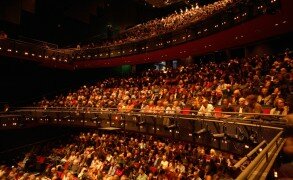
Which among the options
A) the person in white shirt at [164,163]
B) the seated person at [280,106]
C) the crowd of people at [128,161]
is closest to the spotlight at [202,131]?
the crowd of people at [128,161]

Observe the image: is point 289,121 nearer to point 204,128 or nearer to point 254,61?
point 204,128

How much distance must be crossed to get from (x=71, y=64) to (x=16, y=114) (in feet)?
18.6

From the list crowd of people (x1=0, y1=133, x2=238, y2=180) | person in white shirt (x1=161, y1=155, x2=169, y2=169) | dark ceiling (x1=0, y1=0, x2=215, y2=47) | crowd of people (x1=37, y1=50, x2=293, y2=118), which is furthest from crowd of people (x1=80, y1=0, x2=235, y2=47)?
person in white shirt (x1=161, y1=155, x2=169, y2=169)

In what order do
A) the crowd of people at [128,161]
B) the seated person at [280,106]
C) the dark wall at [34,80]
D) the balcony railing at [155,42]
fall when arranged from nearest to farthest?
the seated person at [280,106], the crowd of people at [128,161], the balcony railing at [155,42], the dark wall at [34,80]

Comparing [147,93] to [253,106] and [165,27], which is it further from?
[253,106]

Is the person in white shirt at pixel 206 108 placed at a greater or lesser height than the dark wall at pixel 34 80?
lesser

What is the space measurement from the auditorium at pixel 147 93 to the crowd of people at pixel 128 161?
5cm

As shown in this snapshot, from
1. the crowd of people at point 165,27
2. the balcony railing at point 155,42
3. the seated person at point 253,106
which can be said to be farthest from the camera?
the crowd of people at point 165,27

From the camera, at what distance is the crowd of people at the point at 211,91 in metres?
6.48

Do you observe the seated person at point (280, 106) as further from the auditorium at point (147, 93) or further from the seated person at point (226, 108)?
the seated person at point (226, 108)

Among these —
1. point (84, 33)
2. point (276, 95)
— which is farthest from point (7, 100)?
point (276, 95)

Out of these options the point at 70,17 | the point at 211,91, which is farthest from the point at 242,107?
the point at 70,17

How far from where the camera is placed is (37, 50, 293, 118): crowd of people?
6485mm

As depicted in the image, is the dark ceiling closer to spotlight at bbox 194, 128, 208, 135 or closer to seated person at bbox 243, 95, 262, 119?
spotlight at bbox 194, 128, 208, 135
